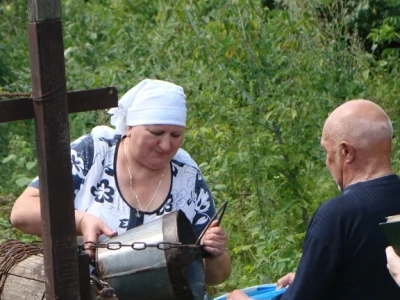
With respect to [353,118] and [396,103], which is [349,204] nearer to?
[353,118]

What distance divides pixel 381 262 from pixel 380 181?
0.26m

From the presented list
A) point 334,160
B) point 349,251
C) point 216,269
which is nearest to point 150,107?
point 216,269

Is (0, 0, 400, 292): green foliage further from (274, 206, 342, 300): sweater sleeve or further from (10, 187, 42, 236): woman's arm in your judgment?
(274, 206, 342, 300): sweater sleeve

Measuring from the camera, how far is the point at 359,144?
3461 mm

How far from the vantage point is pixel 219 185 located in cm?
625

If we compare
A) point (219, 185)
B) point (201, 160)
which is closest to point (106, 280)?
point (219, 185)

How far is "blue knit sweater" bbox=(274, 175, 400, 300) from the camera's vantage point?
3.32m

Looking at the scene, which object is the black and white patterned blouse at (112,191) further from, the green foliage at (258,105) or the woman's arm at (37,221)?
the green foliage at (258,105)

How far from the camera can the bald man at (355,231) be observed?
10.9 feet

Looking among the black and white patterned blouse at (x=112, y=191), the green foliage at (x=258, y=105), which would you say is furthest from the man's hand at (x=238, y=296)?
the green foliage at (x=258, y=105)

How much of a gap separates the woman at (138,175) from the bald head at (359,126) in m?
0.56

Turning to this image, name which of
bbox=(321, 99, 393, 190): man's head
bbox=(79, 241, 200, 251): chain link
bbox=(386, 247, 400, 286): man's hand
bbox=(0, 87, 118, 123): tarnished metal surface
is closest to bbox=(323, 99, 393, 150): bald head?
bbox=(321, 99, 393, 190): man's head

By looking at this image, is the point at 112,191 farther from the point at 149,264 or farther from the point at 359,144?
the point at 359,144

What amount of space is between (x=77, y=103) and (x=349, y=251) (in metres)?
0.96
